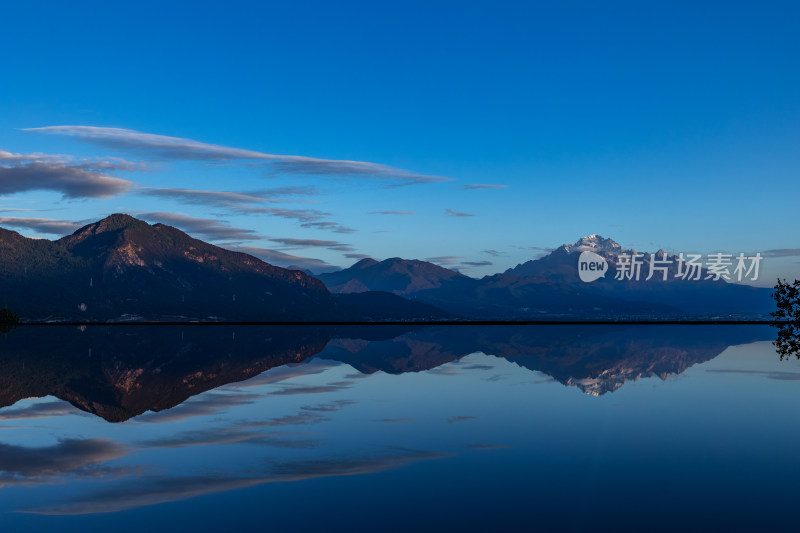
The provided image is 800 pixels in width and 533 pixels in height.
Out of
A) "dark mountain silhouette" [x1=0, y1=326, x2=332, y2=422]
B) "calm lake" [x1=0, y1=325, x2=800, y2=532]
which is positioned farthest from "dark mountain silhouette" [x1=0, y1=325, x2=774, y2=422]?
"calm lake" [x1=0, y1=325, x2=800, y2=532]

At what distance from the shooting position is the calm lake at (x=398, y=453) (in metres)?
17.2

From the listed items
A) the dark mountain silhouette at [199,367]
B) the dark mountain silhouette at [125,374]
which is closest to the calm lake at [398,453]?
the dark mountain silhouette at [125,374]

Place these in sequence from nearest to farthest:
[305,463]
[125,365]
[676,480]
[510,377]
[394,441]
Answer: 1. [676,480]
2. [305,463]
3. [394,441]
4. [510,377]
5. [125,365]

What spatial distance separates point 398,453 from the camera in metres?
24.5

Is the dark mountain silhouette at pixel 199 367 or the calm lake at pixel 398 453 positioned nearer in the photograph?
the calm lake at pixel 398 453

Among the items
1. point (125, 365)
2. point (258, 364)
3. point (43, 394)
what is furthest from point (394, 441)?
point (125, 365)

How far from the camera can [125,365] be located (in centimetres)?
6372

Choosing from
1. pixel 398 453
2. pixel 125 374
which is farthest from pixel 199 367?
pixel 398 453

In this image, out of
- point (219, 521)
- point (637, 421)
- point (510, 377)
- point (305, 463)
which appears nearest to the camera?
point (219, 521)

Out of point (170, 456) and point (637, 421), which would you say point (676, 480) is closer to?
point (637, 421)

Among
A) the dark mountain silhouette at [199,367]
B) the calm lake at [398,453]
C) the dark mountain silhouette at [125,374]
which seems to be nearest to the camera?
the calm lake at [398,453]

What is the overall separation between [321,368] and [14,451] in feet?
118

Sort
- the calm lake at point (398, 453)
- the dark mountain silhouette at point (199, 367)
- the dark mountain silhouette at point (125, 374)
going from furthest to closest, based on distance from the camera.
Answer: the dark mountain silhouette at point (199, 367) < the dark mountain silhouette at point (125, 374) < the calm lake at point (398, 453)

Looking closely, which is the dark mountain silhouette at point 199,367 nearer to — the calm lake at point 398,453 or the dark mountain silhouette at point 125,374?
the dark mountain silhouette at point 125,374
